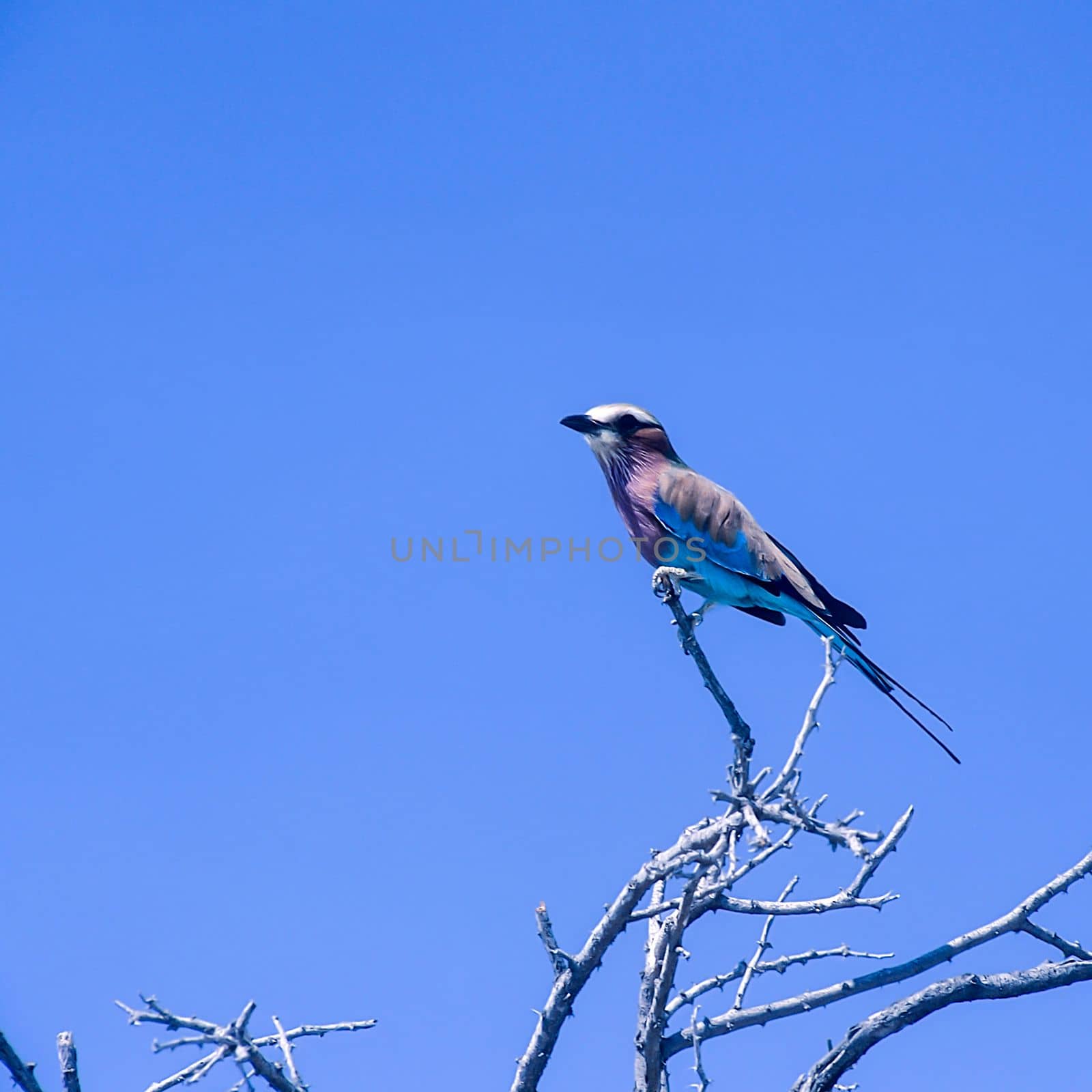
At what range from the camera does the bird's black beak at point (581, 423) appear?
20.6 ft

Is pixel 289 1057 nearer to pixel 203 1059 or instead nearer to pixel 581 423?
pixel 203 1059

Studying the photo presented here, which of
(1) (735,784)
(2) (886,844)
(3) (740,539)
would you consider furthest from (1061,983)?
(3) (740,539)

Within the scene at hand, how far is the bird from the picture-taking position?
567 centimetres

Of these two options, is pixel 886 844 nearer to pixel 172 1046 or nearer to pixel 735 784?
pixel 735 784

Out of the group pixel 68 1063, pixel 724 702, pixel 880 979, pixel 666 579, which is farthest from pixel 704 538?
pixel 68 1063

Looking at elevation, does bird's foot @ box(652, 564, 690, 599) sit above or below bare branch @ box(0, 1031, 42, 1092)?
above

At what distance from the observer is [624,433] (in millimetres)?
6238

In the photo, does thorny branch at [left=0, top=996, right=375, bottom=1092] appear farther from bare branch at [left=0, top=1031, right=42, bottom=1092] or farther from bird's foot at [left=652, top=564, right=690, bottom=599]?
bird's foot at [left=652, top=564, right=690, bottom=599]

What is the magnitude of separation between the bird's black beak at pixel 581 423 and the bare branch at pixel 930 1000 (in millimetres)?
3368

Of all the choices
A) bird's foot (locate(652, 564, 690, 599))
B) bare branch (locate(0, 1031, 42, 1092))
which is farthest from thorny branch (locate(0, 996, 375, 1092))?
bird's foot (locate(652, 564, 690, 599))

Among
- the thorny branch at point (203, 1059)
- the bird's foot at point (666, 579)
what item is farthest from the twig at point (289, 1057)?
the bird's foot at point (666, 579)

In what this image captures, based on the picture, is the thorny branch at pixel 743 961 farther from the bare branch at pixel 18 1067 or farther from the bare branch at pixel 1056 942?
the bare branch at pixel 18 1067

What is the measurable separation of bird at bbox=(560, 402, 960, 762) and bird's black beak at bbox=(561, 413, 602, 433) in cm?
4

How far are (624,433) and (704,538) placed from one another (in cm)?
86
